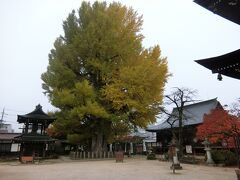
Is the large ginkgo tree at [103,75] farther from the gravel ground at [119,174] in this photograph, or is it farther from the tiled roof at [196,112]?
the gravel ground at [119,174]

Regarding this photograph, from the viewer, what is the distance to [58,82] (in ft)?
80.7

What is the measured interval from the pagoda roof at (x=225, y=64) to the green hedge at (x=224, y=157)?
1296cm

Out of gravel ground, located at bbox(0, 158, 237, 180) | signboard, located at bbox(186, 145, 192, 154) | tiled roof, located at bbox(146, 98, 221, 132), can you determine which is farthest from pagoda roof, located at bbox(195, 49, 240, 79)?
signboard, located at bbox(186, 145, 192, 154)

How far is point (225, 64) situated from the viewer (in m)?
6.63

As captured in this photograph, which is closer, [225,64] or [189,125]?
[225,64]

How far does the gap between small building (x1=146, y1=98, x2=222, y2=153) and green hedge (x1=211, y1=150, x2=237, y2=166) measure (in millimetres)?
6595

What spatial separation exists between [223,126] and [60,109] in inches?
610

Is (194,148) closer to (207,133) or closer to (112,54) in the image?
(207,133)

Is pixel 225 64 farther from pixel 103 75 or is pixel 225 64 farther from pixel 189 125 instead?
pixel 189 125

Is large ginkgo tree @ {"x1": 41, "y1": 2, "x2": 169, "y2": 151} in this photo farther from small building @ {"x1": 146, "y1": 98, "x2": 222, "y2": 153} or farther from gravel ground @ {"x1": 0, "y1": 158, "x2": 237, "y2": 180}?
gravel ground @ {"x1": 0, "y1": 158, "x2": 237, "y2": 180}

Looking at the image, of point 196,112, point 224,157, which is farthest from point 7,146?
point 224,157

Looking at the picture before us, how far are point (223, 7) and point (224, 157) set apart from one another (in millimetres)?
15401

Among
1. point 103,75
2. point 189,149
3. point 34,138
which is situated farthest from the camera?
point 34,138

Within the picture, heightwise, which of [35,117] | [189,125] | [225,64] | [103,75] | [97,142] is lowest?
[97,142]
